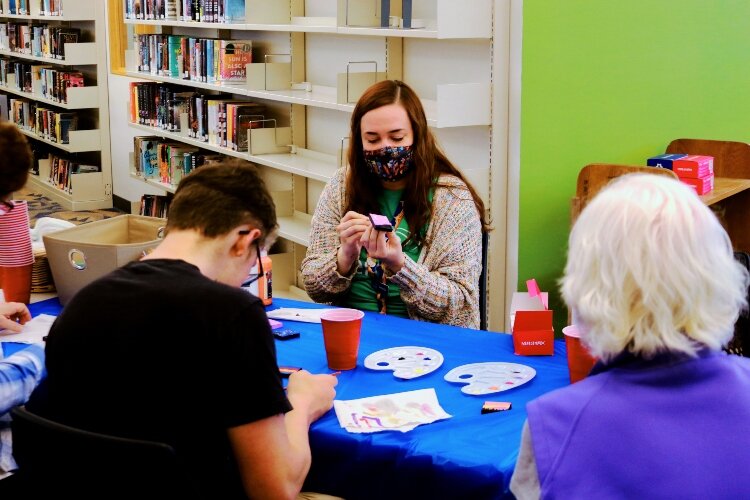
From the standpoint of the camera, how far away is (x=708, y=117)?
3.87 meters

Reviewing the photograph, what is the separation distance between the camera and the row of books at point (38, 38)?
26.1 ft

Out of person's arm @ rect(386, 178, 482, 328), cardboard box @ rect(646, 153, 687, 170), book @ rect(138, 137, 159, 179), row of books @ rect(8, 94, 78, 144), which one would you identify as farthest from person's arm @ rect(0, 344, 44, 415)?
row of books @ rect(8, 94, 78, 144)

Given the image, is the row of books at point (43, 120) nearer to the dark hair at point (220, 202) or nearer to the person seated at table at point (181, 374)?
the dark hair at point (220, 202)

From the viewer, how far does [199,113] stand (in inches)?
227

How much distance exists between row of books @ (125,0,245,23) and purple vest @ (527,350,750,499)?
4.17 metres

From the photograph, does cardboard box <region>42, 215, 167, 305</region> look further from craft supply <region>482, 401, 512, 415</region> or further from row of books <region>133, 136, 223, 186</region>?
row of books <region>133, 136, 223, 186</region>

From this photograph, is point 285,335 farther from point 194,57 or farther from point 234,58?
point 194,57

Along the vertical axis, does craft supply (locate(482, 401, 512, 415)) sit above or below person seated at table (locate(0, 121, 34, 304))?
below

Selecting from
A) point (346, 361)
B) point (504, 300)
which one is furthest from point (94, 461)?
point (504, 300)

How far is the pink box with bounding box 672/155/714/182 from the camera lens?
3.48 m

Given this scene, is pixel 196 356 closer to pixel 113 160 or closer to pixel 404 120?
pixel 404 120

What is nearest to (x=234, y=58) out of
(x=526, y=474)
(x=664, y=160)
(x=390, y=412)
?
(x=664, y=160)

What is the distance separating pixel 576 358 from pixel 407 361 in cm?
39

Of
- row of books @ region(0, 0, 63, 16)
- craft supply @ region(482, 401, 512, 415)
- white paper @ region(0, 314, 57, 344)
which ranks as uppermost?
row of books @ region(0, 0, 63, 16)
